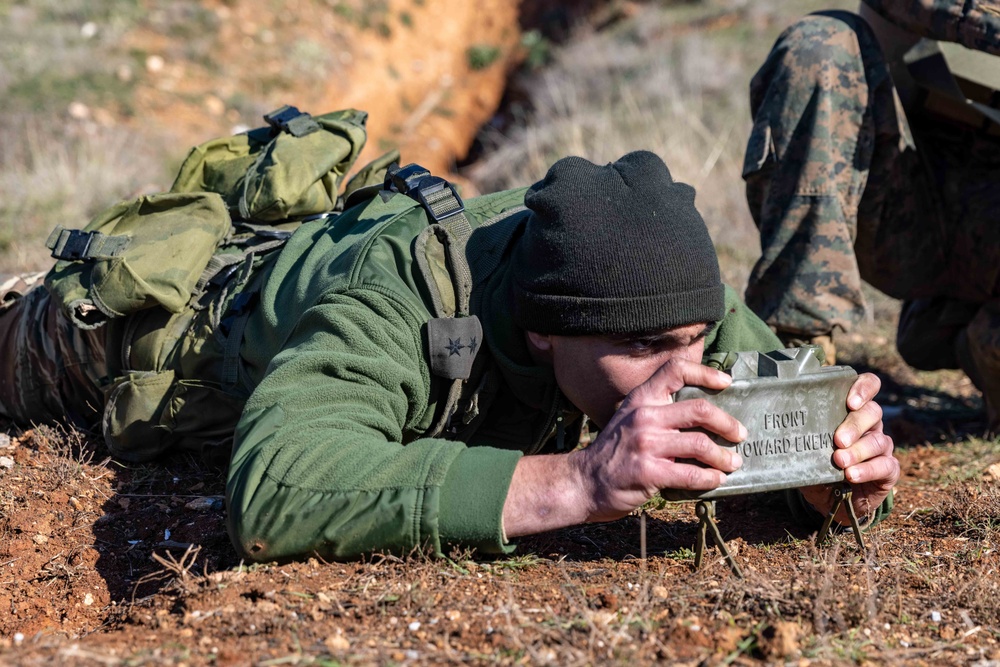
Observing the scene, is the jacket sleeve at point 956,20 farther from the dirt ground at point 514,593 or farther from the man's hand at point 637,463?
the man's hand at point 637,463

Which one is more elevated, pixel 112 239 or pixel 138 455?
pixel 112 239

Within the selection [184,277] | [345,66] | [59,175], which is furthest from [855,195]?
[345,66]

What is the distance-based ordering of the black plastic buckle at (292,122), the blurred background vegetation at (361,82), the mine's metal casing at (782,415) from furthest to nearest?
the blurred background vegetation at (361,82) < the black plastic buckle at (292,122) < the mine's metal casing at (782,415)

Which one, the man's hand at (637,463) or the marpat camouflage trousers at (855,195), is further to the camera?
the marpat camouflage trousers at (855,195)

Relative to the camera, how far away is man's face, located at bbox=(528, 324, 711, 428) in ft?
7.88

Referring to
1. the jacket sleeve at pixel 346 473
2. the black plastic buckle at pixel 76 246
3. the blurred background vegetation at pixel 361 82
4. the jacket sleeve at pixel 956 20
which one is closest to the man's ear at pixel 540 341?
the jacket sleeve at pixel 346 473

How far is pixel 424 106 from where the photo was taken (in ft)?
46.3

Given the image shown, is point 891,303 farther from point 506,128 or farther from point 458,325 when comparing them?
point 506,128

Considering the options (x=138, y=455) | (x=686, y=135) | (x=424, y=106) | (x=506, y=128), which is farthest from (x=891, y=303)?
(x=424, y=106)

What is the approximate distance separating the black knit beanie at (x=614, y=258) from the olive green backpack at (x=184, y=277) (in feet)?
3.50

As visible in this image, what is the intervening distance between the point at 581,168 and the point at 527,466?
2.49 feet

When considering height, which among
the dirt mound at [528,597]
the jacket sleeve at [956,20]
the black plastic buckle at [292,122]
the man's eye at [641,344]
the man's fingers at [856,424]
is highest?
the jacket sleeve at [956,20]

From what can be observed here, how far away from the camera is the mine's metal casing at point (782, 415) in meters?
2.17

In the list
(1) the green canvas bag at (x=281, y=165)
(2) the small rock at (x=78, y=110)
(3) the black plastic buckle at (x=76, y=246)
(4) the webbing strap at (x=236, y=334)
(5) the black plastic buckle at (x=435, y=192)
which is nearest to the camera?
(5) the black plastic buckle at (x=435, y=192)
